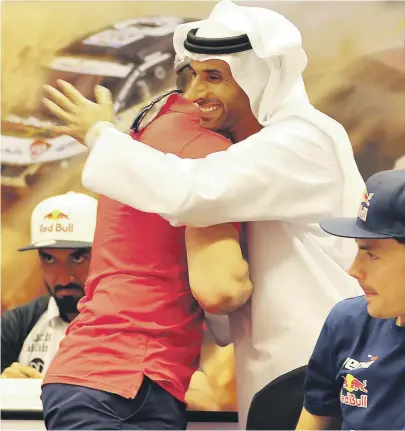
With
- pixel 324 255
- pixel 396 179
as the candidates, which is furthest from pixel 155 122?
pixel 396 179

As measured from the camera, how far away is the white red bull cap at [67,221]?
1845 millimetres

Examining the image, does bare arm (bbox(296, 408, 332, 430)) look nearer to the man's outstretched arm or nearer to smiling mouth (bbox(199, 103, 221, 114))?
the man's outstretched arm

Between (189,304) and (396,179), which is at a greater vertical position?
(396,179)

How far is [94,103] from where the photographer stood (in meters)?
1.48

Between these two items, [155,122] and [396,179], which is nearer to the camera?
[396,179]

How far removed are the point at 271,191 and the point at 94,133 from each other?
0.34 meters

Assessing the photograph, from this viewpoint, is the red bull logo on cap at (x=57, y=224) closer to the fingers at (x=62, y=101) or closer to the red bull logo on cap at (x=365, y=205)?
the fingers at (x=62, y=101)

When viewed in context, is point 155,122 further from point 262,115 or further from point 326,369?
point 326,369

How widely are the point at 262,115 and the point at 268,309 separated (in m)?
0.36

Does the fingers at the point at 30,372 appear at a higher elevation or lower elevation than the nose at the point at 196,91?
lower

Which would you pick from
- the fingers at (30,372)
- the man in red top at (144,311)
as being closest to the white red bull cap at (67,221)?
the fingers at (30,372)

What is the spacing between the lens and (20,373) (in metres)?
1.91

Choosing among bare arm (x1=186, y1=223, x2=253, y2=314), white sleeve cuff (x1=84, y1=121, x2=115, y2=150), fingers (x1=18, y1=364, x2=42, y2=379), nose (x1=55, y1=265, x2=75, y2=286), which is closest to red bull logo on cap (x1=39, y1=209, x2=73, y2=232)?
nose (x1=55, y1=265, x2=75, y2=286)

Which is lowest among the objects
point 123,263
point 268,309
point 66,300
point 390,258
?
point 66,300
